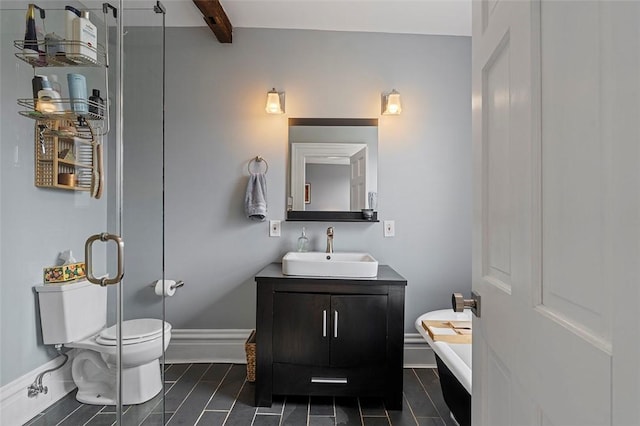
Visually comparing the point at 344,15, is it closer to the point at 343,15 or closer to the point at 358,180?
the point at 343,15

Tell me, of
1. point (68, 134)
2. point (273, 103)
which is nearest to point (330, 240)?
point (273, 103)

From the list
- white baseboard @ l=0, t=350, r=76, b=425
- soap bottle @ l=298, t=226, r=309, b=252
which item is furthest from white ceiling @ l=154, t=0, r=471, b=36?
white baseboard @ l=0, t=350, r=76, b=425

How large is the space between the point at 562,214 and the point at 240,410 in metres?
2.12

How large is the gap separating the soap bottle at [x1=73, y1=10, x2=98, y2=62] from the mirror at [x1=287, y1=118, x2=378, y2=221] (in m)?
1.40

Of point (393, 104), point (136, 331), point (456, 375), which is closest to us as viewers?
point (456, 375)

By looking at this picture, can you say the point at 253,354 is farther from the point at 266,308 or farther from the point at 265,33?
the point at 265,33

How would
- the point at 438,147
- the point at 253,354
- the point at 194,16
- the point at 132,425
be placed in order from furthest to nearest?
the point at 438,147
the point at 194,16
the point at 253,354
the point at 132,425

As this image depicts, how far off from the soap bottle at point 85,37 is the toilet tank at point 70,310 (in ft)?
3.46

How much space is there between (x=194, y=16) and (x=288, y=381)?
2612 millimetres

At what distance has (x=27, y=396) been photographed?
162cm

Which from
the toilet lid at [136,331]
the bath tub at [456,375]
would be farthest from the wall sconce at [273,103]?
the bath tub at [456,375]

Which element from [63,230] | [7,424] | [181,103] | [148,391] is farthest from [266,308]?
[181,103]

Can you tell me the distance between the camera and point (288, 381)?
84.0 inches

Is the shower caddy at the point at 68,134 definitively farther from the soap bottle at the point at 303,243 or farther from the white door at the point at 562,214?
the white door at the point at 562,214
